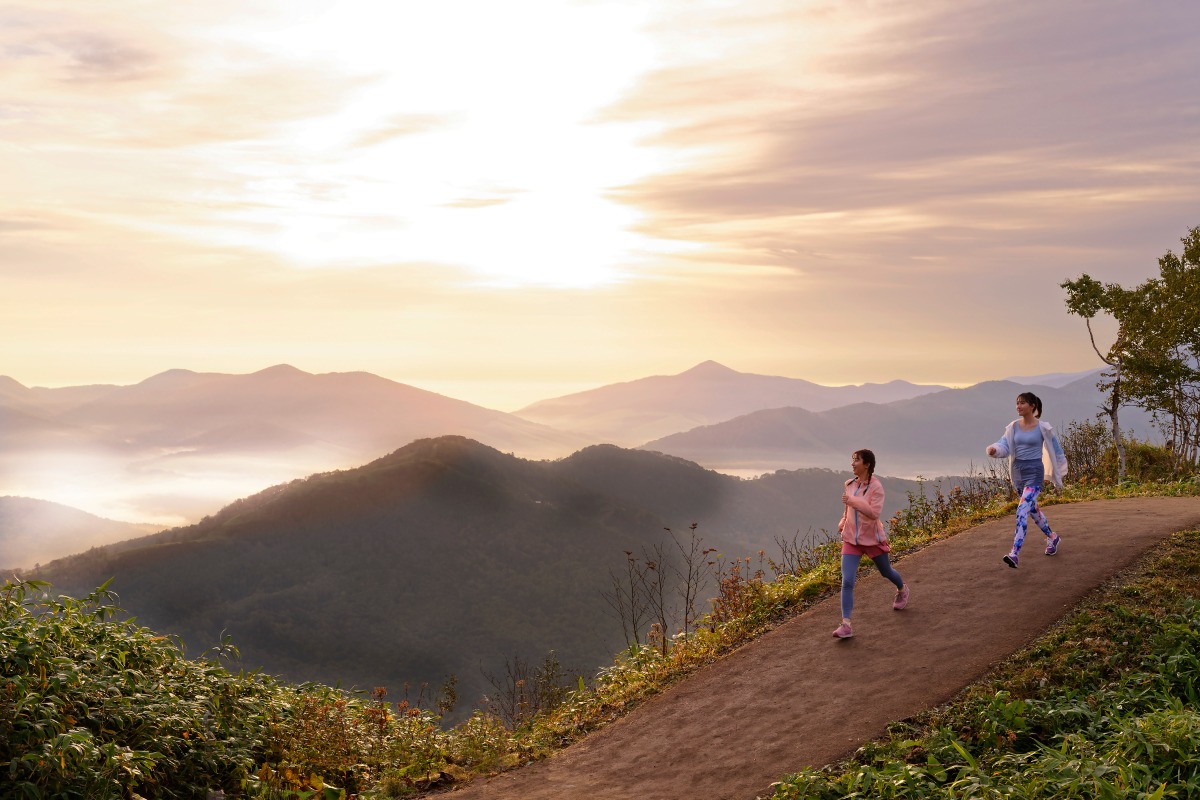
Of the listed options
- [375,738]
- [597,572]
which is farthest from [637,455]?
[375,738]

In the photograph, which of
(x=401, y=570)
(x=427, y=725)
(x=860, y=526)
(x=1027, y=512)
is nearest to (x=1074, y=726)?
(x=860, y=526)

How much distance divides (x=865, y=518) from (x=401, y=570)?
268ft

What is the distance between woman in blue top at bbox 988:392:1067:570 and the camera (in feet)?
34.3

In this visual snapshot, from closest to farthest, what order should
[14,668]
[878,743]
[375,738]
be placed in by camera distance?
1. [14,668]
2. [878,743]
3. [375,738]

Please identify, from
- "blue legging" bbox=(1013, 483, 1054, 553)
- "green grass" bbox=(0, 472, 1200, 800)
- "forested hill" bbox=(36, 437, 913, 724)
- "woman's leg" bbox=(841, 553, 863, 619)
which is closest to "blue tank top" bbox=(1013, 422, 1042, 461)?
"blue legging" bbox=(1013, 483, 1054, 553)

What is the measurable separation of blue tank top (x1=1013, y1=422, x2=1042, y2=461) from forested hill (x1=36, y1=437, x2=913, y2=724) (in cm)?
5005

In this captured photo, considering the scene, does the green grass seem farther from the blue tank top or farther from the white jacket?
the blue tank top

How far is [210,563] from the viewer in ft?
271

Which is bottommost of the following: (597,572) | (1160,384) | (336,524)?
(597,572)

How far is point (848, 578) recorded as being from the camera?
920cm

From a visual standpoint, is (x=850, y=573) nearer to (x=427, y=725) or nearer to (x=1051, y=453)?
(x=1051, y=453)

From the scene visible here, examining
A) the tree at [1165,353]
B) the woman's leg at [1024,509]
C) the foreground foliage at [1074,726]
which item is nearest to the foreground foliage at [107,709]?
the foreground foliage at [1074,726]

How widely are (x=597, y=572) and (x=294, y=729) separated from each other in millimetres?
81973

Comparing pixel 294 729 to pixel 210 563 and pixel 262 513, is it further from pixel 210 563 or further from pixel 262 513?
pixel 262 513
